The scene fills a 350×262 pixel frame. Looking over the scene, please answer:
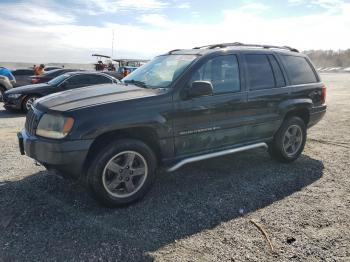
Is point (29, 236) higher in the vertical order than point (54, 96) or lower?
lower

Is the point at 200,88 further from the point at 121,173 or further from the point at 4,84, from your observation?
the point at 4,84

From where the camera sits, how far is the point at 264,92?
521 centimetres

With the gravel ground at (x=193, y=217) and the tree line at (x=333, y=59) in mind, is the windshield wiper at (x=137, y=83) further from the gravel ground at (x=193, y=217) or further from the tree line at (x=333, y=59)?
the tree line at (x=333, y=59)

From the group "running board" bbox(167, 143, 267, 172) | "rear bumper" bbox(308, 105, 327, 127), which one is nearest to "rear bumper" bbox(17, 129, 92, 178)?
"running board" bbox(167, 143, 267, 172)

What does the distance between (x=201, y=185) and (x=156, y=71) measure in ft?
5.69

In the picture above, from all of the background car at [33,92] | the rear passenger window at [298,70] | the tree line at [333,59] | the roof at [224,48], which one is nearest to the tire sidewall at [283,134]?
the rear passenger window at [298,70]

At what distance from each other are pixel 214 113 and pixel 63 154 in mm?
2013

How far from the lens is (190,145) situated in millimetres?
4477

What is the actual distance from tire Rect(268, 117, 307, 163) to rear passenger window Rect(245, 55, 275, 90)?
78 cm

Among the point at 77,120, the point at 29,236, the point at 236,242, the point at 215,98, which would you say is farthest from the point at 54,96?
the point at 236,242

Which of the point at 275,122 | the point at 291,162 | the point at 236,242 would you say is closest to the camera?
the point at 236,242

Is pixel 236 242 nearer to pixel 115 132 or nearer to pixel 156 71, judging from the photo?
pixel 115 132

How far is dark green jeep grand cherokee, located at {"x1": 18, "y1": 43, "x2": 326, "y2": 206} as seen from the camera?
3754 mm

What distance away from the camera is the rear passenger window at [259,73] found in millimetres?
5094
